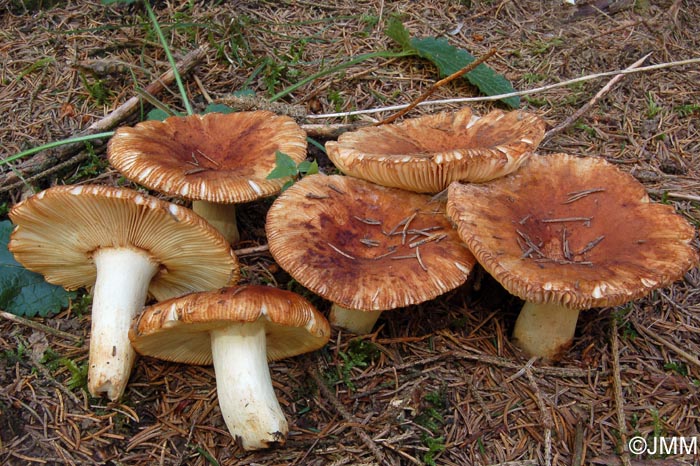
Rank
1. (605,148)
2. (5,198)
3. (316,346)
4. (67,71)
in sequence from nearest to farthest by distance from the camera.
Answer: (316,346) < (5,198) < (605,148) < (67,71)

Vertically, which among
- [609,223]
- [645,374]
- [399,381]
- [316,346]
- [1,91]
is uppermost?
[1,91]

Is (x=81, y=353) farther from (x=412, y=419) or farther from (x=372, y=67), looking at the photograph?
(x=372, y=67)

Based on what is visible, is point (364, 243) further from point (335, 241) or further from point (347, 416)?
point (347, 416)

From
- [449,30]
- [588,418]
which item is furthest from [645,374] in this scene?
[449,30]

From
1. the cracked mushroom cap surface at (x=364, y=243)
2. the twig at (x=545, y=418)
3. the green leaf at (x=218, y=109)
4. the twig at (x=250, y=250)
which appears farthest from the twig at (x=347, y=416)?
the green leaf at (x=218, y=109)

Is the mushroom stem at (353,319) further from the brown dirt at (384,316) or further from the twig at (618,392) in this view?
the twig at (618,392)

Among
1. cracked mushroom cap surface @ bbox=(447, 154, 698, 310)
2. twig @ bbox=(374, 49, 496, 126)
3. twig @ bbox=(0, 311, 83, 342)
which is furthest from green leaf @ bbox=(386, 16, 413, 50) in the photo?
twig @ bbox=(0, 311, 83, 342)

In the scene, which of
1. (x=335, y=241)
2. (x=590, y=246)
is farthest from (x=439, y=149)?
(x=590, y=246)
